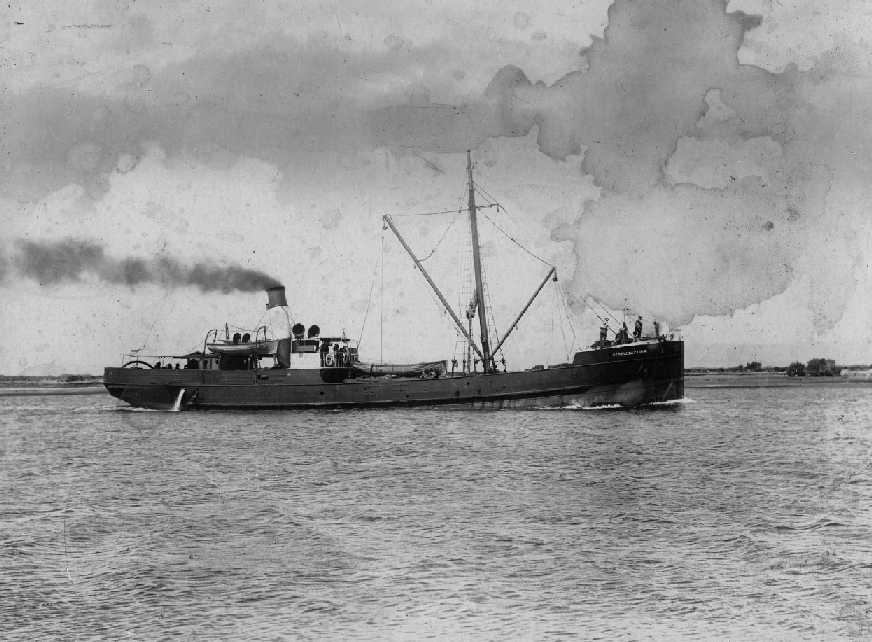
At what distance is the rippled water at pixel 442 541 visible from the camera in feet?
46.3

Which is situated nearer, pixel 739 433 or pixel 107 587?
pixel 107 587

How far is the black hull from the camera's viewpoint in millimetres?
58344

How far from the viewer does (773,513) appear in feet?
75.6

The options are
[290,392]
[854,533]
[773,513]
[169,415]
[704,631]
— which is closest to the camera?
[704,631]

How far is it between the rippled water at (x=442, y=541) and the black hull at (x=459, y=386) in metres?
16.9

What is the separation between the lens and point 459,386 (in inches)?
2331

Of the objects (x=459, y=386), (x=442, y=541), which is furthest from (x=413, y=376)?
(x=442, y=541)

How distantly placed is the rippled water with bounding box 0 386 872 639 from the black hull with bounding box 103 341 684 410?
16.9m

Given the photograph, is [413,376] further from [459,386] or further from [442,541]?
[442,541]

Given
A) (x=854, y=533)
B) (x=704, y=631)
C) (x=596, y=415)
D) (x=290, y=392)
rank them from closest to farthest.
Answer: (x=704, y=631)
(x=854, y=533)
(x=596, y=415)
(x=290, y=392)

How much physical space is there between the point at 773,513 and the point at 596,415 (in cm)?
3320

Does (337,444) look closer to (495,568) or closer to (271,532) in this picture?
(271,532)

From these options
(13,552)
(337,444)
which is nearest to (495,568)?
(13,552)

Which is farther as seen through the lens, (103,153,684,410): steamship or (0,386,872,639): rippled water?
(103,153,684,410): steamship
